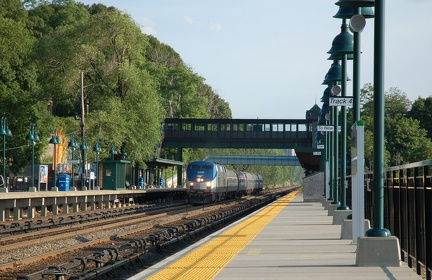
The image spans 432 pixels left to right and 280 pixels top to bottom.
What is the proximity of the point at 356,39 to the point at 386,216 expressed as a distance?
4.11 metres

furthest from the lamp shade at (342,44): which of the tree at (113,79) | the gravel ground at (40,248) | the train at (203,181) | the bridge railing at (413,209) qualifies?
the tree at (113,79)

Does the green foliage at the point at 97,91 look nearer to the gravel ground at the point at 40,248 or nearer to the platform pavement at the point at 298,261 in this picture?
the gravel ground at the point at 40,248

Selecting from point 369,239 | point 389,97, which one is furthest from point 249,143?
point 369,239

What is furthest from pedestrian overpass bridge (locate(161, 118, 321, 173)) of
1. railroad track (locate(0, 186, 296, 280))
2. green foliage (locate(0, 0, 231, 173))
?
railroad track (locate(0, 186, 296, 280))

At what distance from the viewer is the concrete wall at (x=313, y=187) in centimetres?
6034

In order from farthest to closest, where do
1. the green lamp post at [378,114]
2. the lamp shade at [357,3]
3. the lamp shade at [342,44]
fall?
Answer: the lamp shade at [342,44] < the lamp shade at [357,3] < the green lamp post at [378,114]

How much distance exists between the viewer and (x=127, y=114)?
6856 centimetres

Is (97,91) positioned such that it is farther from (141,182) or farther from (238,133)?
Answer: (238,133)

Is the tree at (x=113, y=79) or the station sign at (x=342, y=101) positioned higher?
the tree at (x=113, y=79)

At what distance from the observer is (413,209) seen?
13250 mm

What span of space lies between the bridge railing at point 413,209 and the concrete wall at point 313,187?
43.3 meters

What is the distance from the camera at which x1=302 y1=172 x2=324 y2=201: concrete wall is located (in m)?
60.3

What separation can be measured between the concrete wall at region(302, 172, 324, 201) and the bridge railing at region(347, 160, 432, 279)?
4334 cm

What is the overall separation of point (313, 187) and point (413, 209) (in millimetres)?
48253
